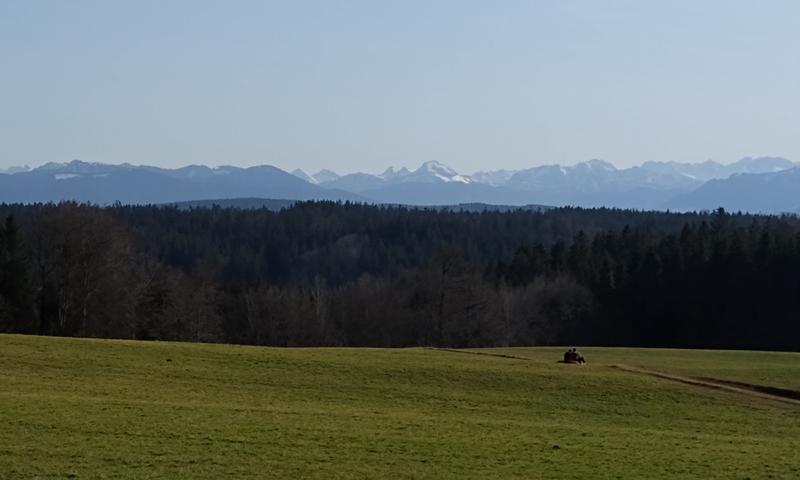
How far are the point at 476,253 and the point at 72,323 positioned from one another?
380 ft

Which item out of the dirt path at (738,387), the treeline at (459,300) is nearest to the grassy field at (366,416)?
the dirt path at (738,387)

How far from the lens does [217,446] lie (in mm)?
22578

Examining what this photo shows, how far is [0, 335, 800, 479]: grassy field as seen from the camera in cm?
2152

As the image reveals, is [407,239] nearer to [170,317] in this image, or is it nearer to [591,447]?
[170,317]

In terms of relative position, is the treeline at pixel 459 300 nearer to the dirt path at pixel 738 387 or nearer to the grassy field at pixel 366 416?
the grassy field at pixel 366 416

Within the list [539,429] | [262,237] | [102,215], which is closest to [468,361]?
[539,429]

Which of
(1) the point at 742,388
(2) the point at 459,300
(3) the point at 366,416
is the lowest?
(2) the point at 459,300

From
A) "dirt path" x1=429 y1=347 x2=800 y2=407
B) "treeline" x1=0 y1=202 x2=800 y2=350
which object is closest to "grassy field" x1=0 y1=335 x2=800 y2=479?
"dirt path" x1=429 y1=347 x2=800 y2=407

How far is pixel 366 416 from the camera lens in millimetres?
29625

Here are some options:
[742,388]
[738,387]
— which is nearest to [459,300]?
[738,387]

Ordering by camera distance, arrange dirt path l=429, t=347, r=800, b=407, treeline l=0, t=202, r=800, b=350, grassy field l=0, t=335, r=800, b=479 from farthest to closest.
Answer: treeline l=0, t=202, r=800, b=350 < dirt path l=429, t=347, r=800, b=407 < grassy field l=0, t=335, r=800, b=479

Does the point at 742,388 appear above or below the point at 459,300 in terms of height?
above

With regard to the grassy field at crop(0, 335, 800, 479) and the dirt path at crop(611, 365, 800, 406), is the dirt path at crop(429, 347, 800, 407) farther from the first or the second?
the grassy field at crop(0, 335, 800, 479)

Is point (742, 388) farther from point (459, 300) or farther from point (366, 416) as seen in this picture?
point (459, 300)
